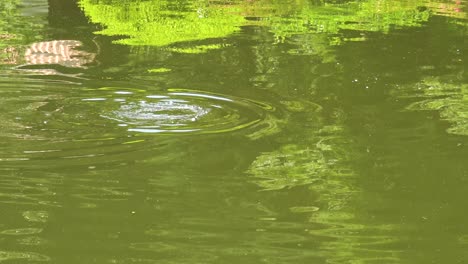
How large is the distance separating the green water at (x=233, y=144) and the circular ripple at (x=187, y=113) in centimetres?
2

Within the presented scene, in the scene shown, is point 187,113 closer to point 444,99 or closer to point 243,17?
point 444,99

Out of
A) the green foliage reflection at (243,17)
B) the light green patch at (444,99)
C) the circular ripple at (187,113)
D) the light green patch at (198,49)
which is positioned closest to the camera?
Answer: the circular ripple at (187,113)

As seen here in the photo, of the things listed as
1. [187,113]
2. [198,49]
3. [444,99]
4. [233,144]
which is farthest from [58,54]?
[444,99]

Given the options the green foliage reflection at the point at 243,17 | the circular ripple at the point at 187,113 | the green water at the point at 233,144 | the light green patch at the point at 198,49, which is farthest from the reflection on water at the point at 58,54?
the circular ripple at the point at 187,113

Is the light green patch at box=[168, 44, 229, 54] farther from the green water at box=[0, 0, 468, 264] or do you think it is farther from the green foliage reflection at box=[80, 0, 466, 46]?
the green foliage reflection at box=[80, 0, 466, 46]

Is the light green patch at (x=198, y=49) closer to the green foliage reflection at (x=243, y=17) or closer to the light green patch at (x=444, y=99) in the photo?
the green foliage reflection at (x=243, y=17)

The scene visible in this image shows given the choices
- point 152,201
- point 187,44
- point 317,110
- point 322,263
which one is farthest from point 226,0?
point 322,263

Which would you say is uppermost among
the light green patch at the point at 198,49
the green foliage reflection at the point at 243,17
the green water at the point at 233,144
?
Result: the green foliage reflection at the point at 243,17

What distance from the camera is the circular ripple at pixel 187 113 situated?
6.54 m

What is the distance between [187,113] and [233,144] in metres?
0.84

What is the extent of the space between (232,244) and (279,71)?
4.21 m

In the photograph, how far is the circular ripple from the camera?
21.5 ft

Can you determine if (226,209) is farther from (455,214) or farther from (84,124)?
(84,124)

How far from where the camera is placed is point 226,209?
4961mm
